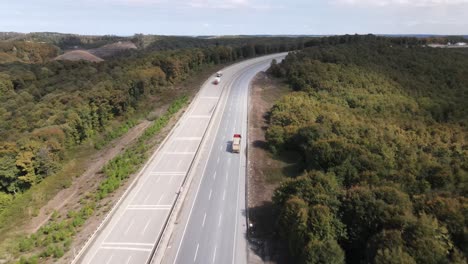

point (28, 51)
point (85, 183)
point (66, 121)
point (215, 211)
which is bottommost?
point (85, 183)

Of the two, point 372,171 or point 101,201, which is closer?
point 372,171

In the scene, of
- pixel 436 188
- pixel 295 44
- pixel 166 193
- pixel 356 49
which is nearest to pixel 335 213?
pixel 436 188

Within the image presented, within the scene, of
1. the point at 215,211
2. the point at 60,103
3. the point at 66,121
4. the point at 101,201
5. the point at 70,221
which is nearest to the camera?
the point at 70,221

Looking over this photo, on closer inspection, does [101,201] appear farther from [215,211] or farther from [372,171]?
[372,171]

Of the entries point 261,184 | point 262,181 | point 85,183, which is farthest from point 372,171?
point 85,183

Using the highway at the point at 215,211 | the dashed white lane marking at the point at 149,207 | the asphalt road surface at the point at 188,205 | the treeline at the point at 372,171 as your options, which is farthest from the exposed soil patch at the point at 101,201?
the treeline at the point at 372,171

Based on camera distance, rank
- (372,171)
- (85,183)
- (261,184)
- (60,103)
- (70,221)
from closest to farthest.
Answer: (70,221) < (372,171) < (261,184) < (85,183) < (60,103)

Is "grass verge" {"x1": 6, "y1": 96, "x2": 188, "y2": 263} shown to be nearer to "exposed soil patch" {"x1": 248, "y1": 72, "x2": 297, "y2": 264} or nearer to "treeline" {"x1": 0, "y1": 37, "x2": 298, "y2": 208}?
"treeline" {"x1": 0, "y1": 37, "x2": 298, "y2": 208}
